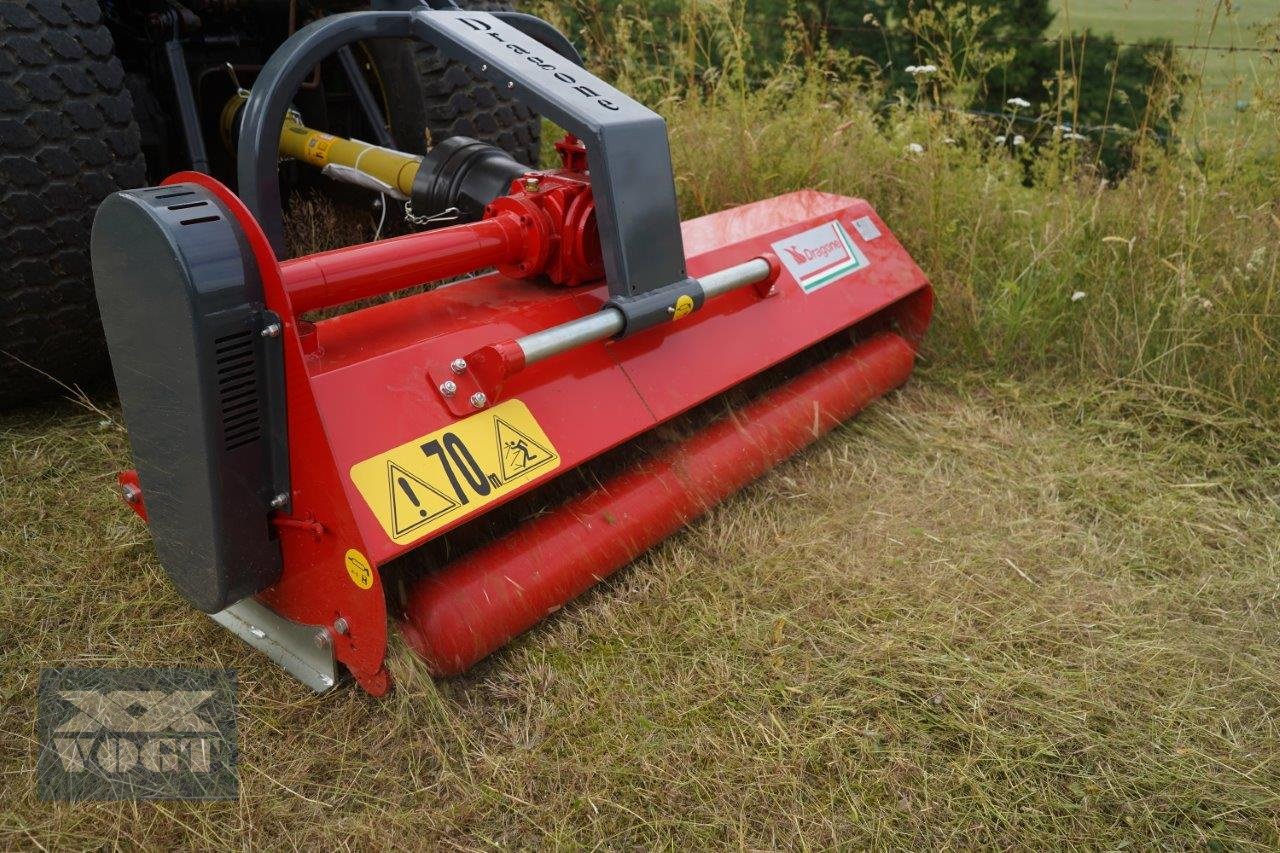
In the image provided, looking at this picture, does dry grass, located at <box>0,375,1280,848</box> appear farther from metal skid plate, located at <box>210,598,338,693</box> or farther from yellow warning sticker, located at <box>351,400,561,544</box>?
yellow warning sticker, located at <box>351,400,561,544</box>

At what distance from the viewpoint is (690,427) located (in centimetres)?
220

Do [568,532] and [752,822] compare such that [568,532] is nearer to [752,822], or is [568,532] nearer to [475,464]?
[475,464]

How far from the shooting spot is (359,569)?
1.45 meters

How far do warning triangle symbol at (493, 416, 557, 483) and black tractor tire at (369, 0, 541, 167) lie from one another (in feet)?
4.02

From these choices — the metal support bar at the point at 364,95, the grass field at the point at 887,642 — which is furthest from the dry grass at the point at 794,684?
the metal support bar at the point at 364,95

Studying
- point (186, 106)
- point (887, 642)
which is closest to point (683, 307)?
point (887, 642)

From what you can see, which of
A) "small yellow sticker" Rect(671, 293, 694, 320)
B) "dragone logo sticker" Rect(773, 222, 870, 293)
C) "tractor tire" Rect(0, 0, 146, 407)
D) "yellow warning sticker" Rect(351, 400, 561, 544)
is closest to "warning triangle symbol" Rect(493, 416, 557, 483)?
"yellow warning sticker" Rect(351, 400, 561, 544)

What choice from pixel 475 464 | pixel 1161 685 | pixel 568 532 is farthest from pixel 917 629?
pixel 475 464

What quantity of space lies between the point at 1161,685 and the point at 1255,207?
180 cm

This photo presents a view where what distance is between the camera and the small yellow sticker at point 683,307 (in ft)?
6.18

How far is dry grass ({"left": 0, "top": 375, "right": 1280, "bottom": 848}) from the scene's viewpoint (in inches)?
56.6

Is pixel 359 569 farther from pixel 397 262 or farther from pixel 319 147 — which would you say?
pixel 319 147

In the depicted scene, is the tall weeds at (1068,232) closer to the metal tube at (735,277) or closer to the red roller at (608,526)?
the red roller at (608,526)

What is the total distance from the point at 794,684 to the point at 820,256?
1.11 meters
